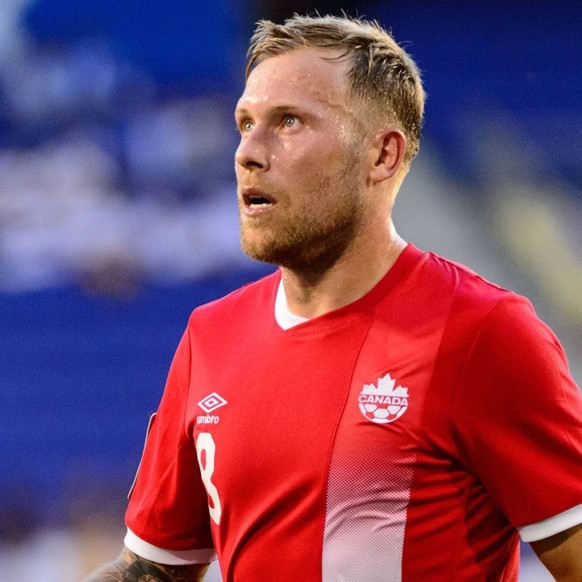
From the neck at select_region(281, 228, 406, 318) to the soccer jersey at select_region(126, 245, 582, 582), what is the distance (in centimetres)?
2

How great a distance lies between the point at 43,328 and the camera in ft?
14.1

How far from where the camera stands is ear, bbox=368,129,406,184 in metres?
1.94

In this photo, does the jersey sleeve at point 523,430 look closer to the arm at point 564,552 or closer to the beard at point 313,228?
the arm at point 564,552

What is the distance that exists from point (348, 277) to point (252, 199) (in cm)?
20

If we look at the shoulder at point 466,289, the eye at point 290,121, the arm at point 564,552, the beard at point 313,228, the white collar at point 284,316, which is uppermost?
the eye at point 290,121

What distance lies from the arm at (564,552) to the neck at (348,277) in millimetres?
486

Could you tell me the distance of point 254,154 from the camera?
1852 millimetres

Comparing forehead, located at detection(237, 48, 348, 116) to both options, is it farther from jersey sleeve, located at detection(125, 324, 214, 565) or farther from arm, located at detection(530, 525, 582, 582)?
arm, located at detection(530, 525, 582, 582)

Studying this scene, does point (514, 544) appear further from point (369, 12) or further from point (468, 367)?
point (369, 12)

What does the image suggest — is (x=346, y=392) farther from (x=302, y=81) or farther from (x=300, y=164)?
(x=302, y=81)

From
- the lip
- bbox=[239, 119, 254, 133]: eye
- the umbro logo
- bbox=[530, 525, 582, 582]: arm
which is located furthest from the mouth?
bbox=[530, 525, 582, 582]: arm


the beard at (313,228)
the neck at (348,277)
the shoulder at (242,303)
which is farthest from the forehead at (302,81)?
the shoulder at (242,303)

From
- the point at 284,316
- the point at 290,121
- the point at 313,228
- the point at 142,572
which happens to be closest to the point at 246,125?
the point at 290,121

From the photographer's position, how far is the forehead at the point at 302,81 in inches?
73.8
